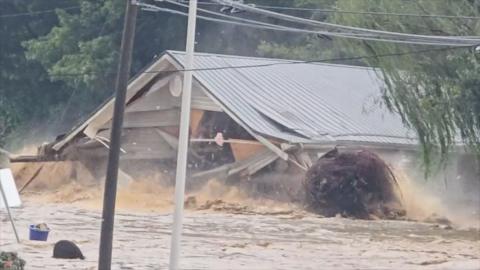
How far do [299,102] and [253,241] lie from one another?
51.2ft

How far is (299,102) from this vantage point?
4050 cm

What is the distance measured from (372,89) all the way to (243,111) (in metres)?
8.51

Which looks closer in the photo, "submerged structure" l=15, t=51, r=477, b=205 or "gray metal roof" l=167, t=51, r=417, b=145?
"submerged structure" l=15, t=51, r=477, b=205

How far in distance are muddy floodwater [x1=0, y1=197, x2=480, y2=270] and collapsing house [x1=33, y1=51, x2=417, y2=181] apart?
3355 millimetres

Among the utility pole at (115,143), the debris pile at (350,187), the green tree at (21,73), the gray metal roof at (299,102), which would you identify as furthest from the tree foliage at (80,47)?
the utility pole at (115,143)

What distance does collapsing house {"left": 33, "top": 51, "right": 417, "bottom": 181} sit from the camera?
36781 millimetres

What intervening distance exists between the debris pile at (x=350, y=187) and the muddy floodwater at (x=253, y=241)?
0.92 m

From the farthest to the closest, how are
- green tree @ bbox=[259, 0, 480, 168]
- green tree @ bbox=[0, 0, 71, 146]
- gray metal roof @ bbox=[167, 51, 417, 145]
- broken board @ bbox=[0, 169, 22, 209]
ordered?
green tree @ bbox=[0, 0, 71, 146] < gray metal roof @ bbox=[167, 51, 417, 145] < broken board @ bbox=[0, 169, 22, 209] < green tree @ bbox=[259, 0, 480, 168]

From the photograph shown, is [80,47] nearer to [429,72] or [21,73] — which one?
[21,73]

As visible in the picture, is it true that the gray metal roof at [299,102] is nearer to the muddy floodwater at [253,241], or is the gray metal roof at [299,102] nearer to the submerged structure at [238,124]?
the submerged structure at [238,124]

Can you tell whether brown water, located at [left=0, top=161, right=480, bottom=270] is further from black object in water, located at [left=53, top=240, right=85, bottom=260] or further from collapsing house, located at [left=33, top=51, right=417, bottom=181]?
collapsing house, located at [left=33, top=51, right=417, bottom=181]

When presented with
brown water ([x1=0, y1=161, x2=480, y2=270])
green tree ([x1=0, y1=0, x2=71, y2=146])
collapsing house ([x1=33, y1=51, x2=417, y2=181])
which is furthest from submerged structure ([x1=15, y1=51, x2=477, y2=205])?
green tree ([x1=0, y1=0, x2=71, y2=146])

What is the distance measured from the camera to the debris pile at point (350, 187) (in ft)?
114

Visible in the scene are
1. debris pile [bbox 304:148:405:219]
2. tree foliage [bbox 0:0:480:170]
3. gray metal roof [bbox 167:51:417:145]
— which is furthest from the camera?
tree foliage [bbox 0:0:480:170]
